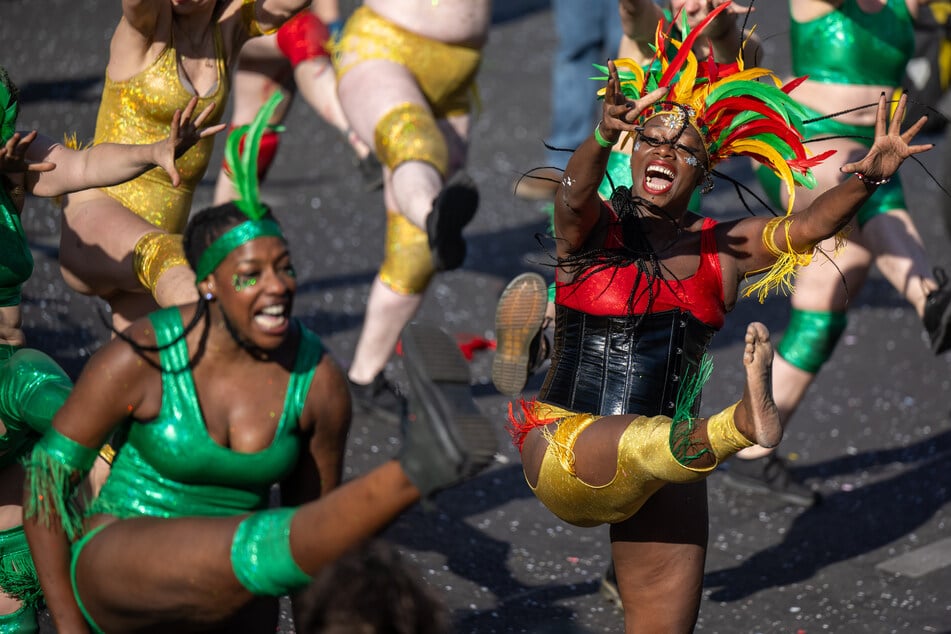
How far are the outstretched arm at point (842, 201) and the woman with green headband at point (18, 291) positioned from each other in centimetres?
135

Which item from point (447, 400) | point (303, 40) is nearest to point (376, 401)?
point (303, 40)

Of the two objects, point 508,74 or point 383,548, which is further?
point 508,74

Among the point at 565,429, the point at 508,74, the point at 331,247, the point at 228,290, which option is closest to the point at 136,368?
the point at 228,290

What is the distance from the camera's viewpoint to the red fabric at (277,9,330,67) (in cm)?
555

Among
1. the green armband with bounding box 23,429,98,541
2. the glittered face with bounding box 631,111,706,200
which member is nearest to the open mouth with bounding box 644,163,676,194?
the glittered face with bounding box 631,111,706,200

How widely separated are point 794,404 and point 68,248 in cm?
255

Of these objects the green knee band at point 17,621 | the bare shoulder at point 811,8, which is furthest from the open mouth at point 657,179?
the bare shoulder at point 811,8

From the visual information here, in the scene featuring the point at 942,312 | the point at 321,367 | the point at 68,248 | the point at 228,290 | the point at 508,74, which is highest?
the point at 228,290

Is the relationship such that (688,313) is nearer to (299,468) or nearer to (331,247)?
(299,468)

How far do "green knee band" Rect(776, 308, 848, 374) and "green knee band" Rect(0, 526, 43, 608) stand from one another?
273 cm

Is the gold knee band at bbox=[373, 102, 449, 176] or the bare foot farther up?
the bare foot

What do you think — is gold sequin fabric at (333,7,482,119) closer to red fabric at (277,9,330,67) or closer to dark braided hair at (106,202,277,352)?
red fabric at (277,9,330,67)

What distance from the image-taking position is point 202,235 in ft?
9.01

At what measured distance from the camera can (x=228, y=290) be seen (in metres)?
2.67
